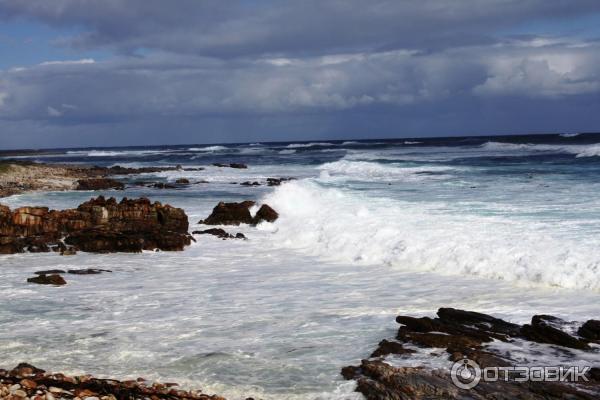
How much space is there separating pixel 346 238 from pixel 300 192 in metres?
11.6

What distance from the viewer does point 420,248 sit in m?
16.6

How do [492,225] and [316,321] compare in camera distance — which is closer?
[316,321]

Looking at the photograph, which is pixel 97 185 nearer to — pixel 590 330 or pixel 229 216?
pixel 229 216

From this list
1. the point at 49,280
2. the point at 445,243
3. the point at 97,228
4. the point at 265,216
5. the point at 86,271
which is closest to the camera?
the point at 49,280

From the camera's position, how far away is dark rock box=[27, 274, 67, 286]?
1466cm

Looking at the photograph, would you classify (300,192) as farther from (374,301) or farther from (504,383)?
(504,383)

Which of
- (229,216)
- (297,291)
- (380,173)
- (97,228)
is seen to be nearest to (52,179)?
(380,173)

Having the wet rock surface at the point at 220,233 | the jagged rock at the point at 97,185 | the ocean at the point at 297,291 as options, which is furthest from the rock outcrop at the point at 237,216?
the jagged rock at the point at 97,185

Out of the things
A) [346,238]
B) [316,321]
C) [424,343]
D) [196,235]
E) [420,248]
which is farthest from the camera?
[196,235]

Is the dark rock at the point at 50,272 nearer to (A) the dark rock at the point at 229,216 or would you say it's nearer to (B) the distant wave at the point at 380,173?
(A) the dark rock at the point at 229,216

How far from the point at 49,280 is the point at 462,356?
387 inches

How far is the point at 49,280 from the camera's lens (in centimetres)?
1473

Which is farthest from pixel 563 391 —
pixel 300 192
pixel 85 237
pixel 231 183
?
pixel 231 183

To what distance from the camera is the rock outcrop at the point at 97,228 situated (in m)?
19.4
